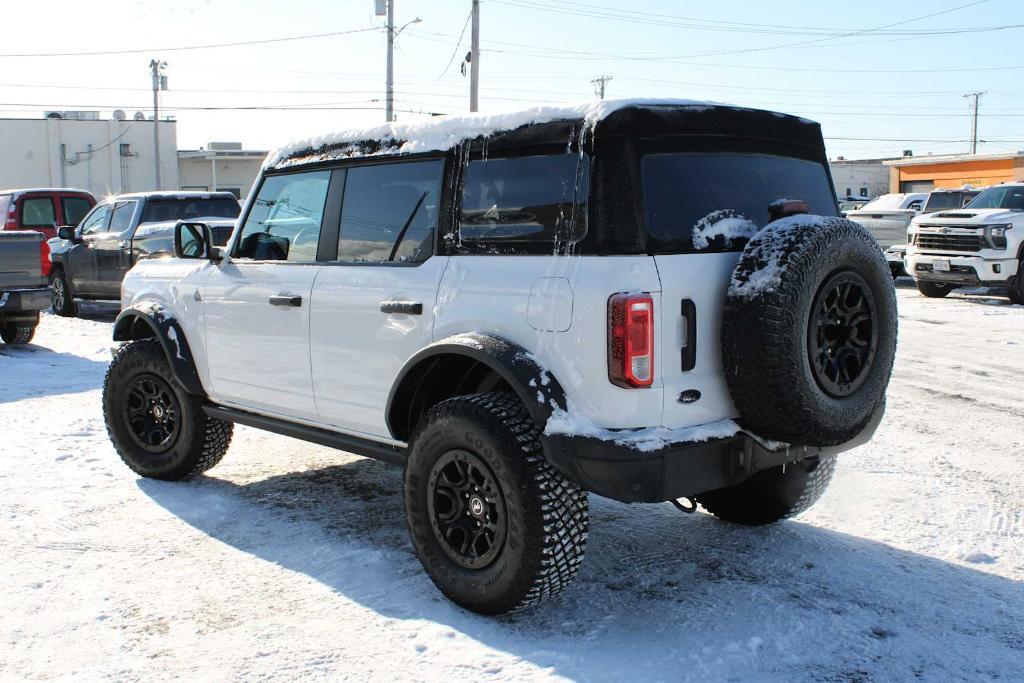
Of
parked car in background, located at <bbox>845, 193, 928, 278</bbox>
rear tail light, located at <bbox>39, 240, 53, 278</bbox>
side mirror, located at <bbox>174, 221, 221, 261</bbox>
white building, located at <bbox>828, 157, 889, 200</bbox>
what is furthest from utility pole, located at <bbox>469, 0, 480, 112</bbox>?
white building, located at <bbox>828, 157, 889, 200</bbox>

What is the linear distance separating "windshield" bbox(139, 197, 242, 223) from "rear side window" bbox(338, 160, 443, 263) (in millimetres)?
10069

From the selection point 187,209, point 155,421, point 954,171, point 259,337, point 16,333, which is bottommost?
point 16,333

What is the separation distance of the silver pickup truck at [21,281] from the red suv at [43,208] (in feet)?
17.2

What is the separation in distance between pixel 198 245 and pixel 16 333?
7831mm

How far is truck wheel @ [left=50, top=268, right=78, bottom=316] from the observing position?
15422mm

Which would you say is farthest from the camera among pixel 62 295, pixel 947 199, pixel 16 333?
pixel 947 199

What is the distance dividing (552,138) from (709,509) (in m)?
2.30

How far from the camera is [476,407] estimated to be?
149 inches

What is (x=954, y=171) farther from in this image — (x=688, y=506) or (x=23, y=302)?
(x=688, y=506)

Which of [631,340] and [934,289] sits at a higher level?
[631,340]

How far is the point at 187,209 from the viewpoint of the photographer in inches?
568

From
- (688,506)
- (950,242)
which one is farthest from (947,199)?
(688,506)

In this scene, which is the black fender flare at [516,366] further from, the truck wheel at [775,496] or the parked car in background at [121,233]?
the parked car in background at [121,233]

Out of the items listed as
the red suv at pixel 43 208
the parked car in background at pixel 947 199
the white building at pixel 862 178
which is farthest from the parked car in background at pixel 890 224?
the white building at pixel 862 178
